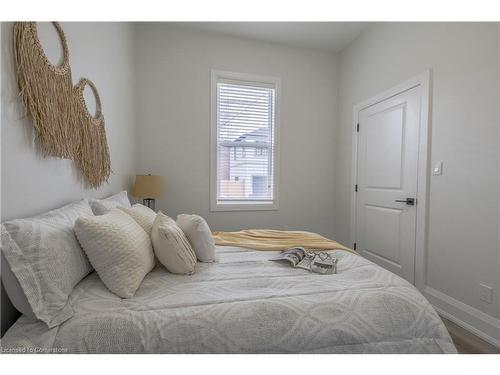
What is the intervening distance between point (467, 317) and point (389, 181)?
132 centimetres

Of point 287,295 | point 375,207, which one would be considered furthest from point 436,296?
point 287,295

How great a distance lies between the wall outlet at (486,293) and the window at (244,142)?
7.08 feet

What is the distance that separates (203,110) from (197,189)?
990 millimetres

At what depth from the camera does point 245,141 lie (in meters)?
3.40

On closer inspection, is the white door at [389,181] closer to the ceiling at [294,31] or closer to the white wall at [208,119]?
the white wall at [208,119]

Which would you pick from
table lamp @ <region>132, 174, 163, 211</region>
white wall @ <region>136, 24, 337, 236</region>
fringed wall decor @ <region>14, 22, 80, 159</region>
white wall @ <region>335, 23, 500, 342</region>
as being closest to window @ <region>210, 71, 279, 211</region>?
white wall @ <region>136, 24, 337, 236</region>

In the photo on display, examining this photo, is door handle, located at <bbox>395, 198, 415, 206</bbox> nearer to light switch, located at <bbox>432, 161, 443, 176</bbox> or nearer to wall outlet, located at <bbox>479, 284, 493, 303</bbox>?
light switch, located at <bbox>432, 161, 443, 176</bbox>

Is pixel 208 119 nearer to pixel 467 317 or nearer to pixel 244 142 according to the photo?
pixel 244 142

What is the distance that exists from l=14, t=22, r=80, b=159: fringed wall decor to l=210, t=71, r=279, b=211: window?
1.93 m

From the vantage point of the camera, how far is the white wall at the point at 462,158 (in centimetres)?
177

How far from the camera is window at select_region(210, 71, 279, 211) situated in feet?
10.7

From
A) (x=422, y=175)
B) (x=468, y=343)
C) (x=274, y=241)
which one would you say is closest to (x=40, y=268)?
(x=274, y=241)
